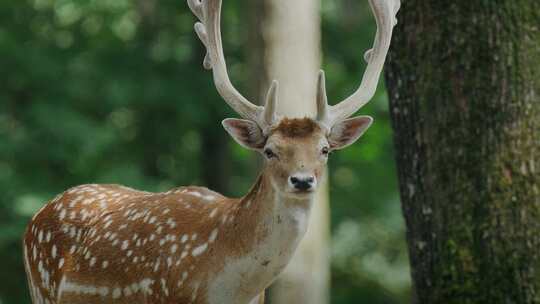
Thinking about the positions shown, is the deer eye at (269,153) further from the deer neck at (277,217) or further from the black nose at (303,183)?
the black nose at (303,183)

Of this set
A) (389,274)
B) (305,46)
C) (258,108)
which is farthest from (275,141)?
(389,274)

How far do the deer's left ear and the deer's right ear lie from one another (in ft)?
1.21

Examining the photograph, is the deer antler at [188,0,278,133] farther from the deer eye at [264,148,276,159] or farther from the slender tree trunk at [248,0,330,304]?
the slender tree trunk at [248,0,330,304]

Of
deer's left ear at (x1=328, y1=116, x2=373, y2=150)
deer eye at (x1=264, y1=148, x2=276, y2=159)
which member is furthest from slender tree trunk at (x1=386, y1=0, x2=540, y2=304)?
deer eye at (x1=264, y1=148, x2=276, y2=159)

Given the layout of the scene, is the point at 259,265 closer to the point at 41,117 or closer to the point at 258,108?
the point at 258,108

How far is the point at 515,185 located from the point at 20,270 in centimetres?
898

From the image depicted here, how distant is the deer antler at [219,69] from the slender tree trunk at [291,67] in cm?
360

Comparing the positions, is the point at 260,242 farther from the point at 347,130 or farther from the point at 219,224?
the point at 347,130

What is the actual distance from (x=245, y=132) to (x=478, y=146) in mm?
1402

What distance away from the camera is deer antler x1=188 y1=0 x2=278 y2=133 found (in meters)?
5.16

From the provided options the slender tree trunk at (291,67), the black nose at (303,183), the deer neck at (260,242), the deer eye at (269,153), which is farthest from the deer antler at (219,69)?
the slender tree trunk at (291,67)

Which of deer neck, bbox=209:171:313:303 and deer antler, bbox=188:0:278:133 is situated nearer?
deer neck, bbox=209:171:313:303

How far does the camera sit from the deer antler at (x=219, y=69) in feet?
16.9

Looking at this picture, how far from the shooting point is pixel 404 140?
6039 millimetres
